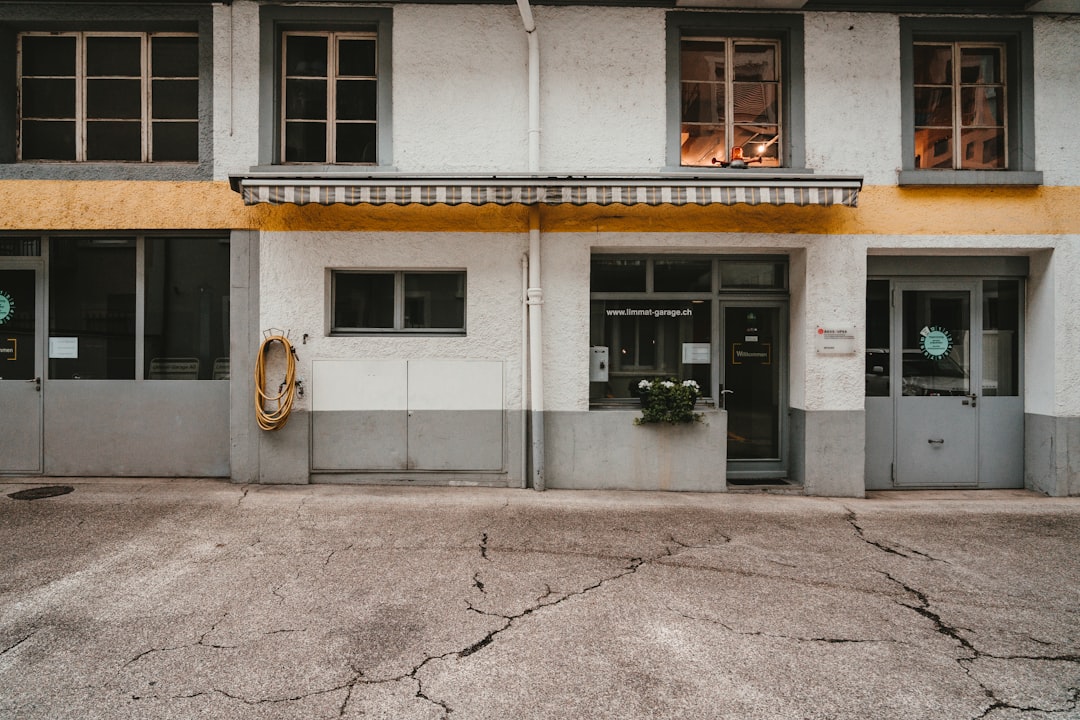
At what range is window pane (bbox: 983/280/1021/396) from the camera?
7.45m

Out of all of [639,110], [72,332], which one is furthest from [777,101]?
[72,332]

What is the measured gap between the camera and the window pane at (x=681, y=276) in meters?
7.30

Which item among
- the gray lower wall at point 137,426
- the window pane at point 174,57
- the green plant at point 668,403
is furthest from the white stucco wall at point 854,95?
the gray lower wall at point 137,426

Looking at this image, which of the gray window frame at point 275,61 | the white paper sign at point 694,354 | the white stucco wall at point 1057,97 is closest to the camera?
the gray window frame at point 275,61

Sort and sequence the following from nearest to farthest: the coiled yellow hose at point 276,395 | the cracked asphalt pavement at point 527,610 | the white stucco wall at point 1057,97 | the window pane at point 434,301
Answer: the cracked asphalt pavement at point 527,610, the coiled yellow hose at point 276,395, the white stucco wall at point 1057,97, the window pane at point 434,301

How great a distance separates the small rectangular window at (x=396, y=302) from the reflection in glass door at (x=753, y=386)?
3.51 meters

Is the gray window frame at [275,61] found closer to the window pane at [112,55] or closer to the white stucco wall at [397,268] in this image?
the white stucco wall at [397,268]

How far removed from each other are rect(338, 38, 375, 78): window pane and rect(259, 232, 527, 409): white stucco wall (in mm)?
2119

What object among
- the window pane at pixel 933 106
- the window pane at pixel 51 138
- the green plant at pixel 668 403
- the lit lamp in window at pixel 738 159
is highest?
the window pane at pixel 933 106

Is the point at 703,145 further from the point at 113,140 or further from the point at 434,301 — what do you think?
the point at 113,140

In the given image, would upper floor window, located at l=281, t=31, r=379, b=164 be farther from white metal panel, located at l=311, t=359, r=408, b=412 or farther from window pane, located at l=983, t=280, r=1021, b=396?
window pane, located at l=983, t=280, r=1021, b=396

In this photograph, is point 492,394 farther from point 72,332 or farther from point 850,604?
point 72,332

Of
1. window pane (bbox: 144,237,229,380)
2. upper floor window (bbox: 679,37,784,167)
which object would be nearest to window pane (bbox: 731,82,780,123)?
Result: upper floor window (bbox: 679,37,784,167)

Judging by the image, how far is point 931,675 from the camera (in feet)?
10.4
